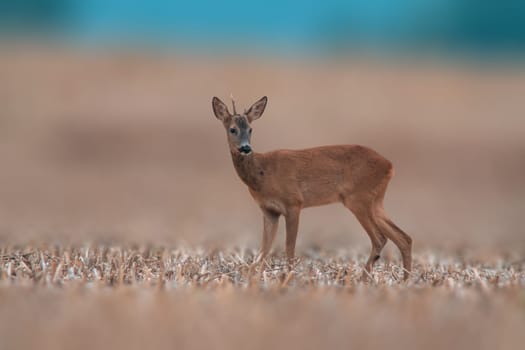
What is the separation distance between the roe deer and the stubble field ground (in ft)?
2.01

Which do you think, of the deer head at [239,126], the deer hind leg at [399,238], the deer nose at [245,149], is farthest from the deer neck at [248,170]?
the deer hind leg at [399,238]

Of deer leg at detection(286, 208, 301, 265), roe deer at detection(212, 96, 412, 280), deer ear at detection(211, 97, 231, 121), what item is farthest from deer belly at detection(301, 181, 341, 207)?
deer ear at detection(211, 97, 231, 121)

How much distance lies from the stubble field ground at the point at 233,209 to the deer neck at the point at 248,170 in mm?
939

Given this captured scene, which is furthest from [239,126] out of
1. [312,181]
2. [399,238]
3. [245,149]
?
[399,238]

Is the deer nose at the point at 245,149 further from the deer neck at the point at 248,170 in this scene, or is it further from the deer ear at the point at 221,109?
the deer ear at the point at 221,109

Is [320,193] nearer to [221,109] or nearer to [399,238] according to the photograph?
[399,238]

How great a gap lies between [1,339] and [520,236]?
17.1 m

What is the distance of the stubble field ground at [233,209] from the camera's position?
6.79m

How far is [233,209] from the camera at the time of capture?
28234 mm

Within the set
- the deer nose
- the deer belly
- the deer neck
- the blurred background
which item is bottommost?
the blurred background

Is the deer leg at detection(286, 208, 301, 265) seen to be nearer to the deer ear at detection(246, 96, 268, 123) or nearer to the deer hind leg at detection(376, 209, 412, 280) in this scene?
the deer hind leg at detection(376, 209, 412, 280)

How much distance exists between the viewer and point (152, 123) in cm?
3509

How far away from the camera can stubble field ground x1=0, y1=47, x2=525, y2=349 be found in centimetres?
679

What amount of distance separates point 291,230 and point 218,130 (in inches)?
927
